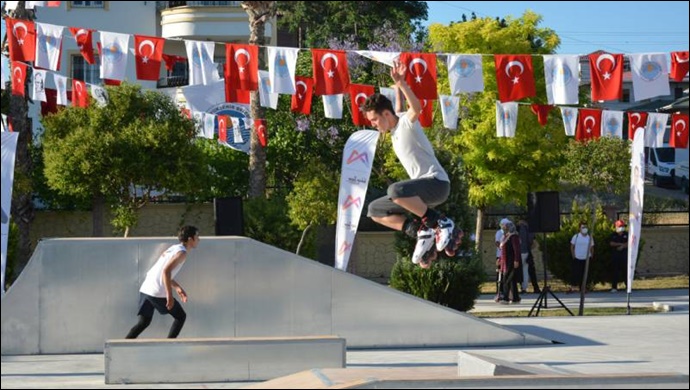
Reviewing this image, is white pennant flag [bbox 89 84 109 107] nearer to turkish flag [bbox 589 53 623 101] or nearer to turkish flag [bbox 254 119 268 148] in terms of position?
turkish flag [bbox 254 119 268 148]

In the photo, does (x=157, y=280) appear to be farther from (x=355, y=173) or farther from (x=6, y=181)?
(x=355, y=173)

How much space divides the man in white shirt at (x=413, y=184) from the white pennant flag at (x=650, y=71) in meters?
9.22

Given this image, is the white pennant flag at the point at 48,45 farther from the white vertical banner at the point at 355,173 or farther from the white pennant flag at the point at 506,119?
the white pennant flag at the point at 506,119

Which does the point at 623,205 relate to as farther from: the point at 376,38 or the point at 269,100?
the point at 269,100

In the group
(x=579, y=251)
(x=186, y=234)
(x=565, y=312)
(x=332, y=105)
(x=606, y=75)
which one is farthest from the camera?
(x=579, y=251)

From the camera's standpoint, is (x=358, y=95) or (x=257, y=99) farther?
(x=257, y=99)

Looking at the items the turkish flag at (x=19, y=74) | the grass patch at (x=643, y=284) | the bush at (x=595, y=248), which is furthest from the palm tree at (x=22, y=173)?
the bush at (x=595, y=248)

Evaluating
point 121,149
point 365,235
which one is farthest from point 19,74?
point 365,235

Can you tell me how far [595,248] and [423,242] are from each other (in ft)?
57.1

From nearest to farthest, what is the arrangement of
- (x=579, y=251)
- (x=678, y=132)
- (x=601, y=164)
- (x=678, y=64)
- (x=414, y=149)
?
(x=414, y=149), (x=678, y=64), (x=678, y=132), (x=579, y=251), (x=601, y=164)

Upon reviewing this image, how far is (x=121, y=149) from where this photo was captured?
92.8ft

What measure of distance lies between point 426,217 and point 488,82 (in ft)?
65.3

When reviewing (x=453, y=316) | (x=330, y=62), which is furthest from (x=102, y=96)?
(x=453, y=316)

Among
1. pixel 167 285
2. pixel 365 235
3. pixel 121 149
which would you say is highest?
pixel 121 149
